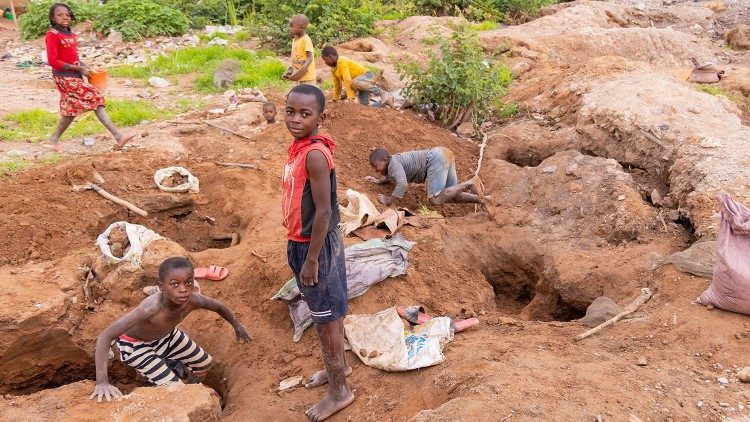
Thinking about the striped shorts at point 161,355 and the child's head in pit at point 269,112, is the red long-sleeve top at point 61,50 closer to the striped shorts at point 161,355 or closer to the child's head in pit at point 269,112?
the child's head in pit at point 269,112

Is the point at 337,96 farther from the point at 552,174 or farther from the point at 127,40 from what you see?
the point at 127,40

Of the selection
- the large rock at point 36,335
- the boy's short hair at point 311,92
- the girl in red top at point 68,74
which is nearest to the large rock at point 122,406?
the large rock at point 36,335

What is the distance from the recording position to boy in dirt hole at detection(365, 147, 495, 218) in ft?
18.7

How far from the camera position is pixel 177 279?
344 cm

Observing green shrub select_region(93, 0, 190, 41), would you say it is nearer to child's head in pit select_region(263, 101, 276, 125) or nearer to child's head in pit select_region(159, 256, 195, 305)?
child's head in pit select_region(263, 101, 276, 125)

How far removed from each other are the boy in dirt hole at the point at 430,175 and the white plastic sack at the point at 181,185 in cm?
170

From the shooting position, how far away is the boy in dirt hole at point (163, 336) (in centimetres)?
335

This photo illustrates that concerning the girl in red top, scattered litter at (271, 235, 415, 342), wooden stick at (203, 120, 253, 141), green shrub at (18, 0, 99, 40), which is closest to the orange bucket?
the girl in red top

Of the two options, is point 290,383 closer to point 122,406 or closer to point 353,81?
point 122,406

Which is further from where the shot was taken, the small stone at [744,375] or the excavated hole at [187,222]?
the excavated hole at [187,222]

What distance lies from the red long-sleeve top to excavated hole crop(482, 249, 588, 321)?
4533 mm

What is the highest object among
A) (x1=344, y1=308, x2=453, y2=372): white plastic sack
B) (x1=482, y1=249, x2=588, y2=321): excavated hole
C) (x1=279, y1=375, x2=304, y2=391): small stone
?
(x1=344, y1=308, x2=453, y2=372): white plastic sack

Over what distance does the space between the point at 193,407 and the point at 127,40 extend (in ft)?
32.2

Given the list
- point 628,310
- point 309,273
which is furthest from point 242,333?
point 628,310
